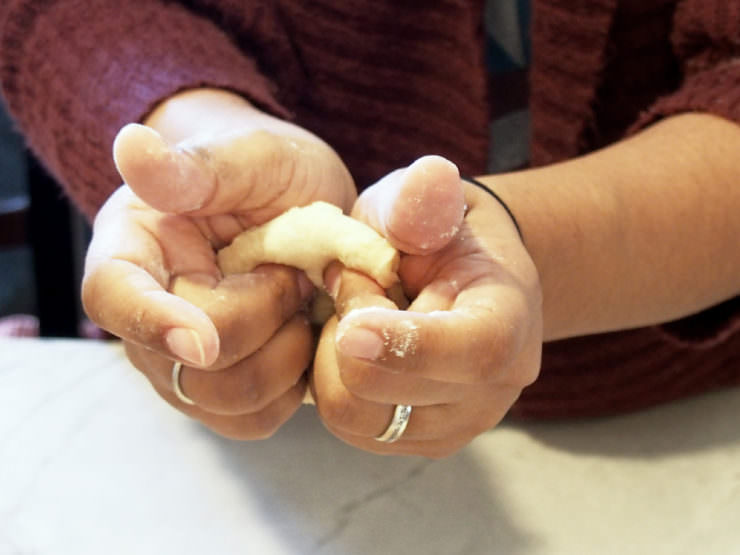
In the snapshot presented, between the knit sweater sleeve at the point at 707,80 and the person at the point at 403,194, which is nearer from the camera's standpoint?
the person at the point at 403,194

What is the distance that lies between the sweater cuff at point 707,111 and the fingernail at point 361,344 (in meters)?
0.31

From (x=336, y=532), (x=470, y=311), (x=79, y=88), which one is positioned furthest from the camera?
(x=79, y=88)

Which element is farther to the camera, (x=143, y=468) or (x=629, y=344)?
(x=629, y=344)

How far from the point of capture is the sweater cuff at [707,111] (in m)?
0.49

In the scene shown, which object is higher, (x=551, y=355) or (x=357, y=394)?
(x=357, y=394)

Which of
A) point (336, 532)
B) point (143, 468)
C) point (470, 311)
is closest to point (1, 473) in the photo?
point (143, 468)

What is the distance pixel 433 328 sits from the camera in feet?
1.01

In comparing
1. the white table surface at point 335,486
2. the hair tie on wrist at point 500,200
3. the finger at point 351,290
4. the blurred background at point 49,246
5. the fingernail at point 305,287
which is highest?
the hair tie on wrist at point 500,200

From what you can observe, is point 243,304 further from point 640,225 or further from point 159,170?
point 640,225

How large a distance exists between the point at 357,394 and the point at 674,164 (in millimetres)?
280

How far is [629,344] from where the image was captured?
574 millimetres

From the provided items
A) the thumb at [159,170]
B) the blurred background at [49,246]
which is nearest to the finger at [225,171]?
the thumb at [159,170]

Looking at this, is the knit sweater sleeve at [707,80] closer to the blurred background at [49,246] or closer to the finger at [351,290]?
the finger at [351,290]

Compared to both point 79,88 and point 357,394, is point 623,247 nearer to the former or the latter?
point 357,394
